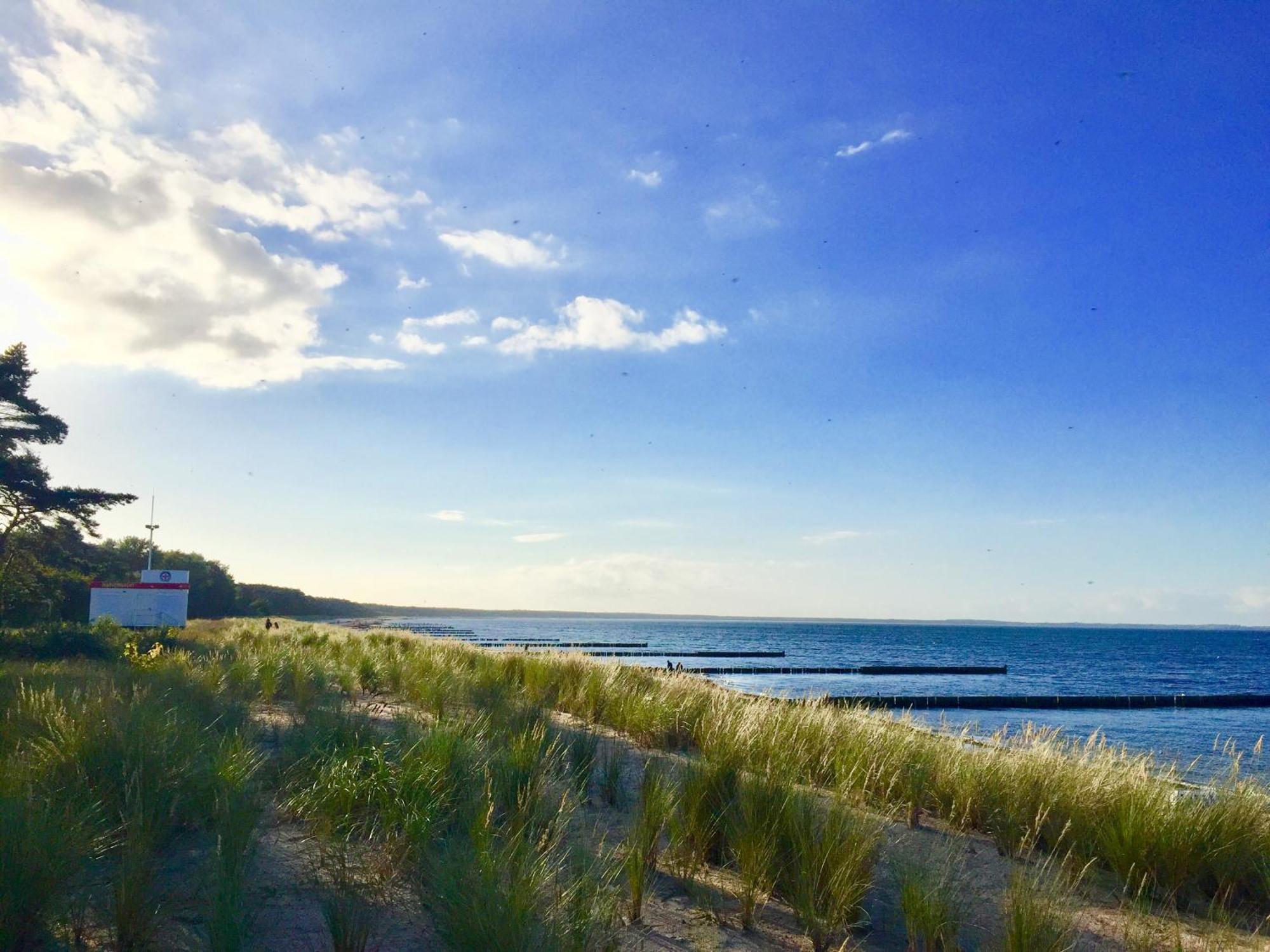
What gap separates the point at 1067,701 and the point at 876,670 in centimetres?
1956

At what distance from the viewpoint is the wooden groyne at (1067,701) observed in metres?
33.7

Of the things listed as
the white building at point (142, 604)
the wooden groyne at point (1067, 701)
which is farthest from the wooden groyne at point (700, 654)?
the white building at point (142, 604)

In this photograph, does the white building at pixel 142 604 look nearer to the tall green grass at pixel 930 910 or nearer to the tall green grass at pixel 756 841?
the tall green grass at pixel 756 841

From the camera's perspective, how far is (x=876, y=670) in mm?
55875

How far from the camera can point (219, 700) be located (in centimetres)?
994

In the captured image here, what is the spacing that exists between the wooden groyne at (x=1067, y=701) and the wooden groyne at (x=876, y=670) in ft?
52.3

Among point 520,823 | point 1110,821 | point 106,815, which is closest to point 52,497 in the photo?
point 106,815

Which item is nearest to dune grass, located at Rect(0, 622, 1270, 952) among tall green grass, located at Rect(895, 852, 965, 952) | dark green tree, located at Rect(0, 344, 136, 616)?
tall green grass, located at Rect(895, 852, 965, 952)

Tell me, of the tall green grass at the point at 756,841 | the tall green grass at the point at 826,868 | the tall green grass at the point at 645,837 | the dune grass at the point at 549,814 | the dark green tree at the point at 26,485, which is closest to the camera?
the dune grass at the point at 549,814

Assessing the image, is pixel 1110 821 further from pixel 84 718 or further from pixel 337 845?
pixel 84 718

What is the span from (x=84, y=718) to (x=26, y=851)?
268 centimetres

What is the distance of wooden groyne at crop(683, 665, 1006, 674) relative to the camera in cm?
5372

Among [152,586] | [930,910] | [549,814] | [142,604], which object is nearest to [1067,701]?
[549,814]

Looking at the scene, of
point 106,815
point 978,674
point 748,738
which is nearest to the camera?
point 106,815
